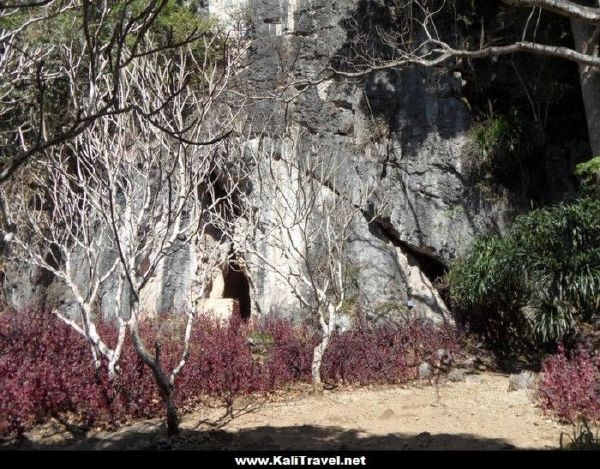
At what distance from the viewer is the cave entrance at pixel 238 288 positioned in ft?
44.5

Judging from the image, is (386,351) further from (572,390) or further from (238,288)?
(238,288)

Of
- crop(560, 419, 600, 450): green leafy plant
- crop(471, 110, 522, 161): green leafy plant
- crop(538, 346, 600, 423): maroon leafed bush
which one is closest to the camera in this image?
crop(560, 419, 600, 450): green leafy plant

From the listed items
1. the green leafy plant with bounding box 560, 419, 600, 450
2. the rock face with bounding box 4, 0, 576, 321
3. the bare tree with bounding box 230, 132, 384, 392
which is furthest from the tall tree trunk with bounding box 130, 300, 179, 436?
the rock face with bounding box 4, 0, 576, 321

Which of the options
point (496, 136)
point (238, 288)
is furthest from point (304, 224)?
point (238, 288)

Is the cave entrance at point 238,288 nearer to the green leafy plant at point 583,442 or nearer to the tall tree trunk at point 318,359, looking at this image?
the tall tree trunk at point 318,359

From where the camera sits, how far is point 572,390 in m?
6.60

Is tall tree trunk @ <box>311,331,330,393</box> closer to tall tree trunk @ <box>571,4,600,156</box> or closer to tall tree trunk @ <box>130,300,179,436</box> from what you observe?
tall tree trunk @ <box>130,300,179,436</box>

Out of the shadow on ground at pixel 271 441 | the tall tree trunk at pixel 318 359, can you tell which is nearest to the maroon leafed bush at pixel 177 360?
the tall tree trunk at pixel 318 359

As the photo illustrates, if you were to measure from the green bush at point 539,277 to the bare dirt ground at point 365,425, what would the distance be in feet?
4.23

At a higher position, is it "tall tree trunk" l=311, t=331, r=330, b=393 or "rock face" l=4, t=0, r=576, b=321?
"rock face" l=4, t=0, r=576, b=321

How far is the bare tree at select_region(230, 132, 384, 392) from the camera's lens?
862cm

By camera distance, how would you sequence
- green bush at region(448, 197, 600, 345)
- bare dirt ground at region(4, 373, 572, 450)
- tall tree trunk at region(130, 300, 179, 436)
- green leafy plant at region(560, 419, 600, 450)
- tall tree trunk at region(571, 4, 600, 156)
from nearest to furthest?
green leafy plant at region(560, 419, 600, 450), tall tree trunk at region(130, 300, 179, 436), bare dirt ground at region(4, 373, 572, 450), green bush at region(448, 197, 600, 345), tall tree trunk at region(571, 4, 600, 156)

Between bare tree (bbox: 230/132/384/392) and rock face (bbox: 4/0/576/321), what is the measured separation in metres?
0.39
